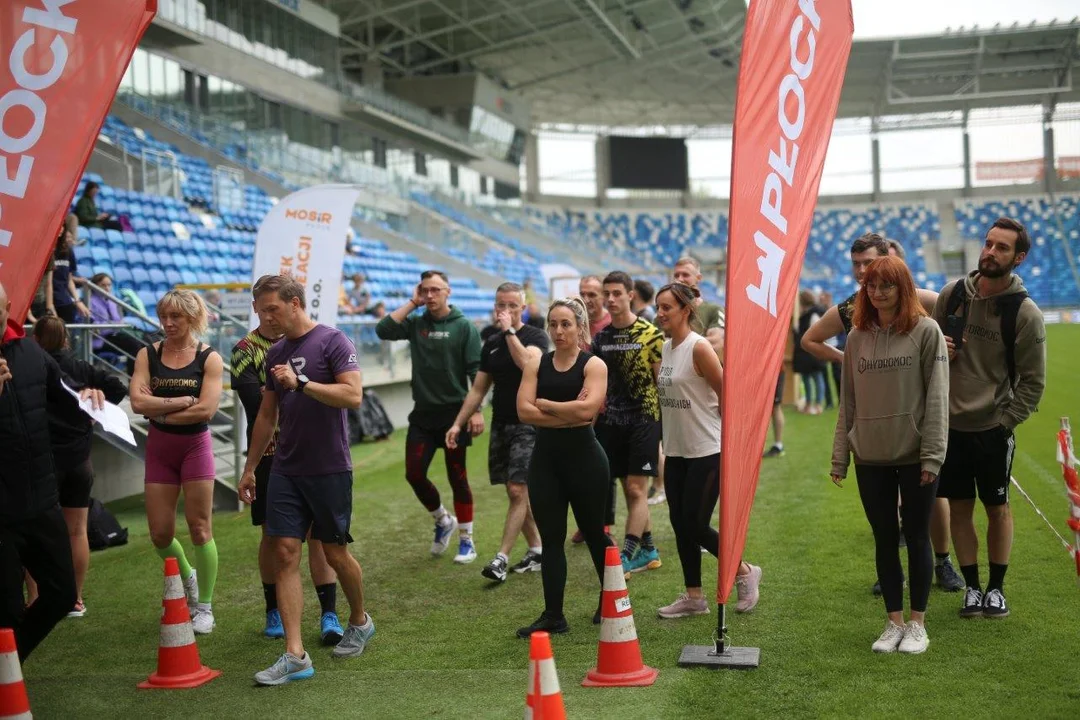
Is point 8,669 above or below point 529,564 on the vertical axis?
above

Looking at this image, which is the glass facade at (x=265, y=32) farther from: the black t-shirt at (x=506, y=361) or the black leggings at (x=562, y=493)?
the black leggings at (x=562, y=493)

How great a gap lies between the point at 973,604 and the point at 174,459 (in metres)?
4.16

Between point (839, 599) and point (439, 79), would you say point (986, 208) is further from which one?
point (839, 599)

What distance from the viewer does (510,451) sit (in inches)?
269

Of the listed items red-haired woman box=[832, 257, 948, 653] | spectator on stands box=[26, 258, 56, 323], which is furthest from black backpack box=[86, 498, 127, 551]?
red-haired woman box=[832, 257, 948, 653]

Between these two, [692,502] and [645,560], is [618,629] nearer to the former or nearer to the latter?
[692,502]

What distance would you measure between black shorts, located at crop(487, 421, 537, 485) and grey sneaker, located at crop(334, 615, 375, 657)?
67.6 inches

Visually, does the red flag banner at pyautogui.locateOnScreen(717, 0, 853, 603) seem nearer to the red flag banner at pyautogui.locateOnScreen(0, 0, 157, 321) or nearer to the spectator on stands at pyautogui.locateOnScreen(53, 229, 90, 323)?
the red flag banner at pyautogui.locateOnScreen(0, 0, 157, 321)

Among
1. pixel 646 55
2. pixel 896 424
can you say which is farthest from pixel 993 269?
pixel 646 55

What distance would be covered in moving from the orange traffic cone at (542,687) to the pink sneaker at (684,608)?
81.2 inches

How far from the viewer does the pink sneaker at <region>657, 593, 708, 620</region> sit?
5.41m

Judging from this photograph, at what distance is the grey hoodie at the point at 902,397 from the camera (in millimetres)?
4496

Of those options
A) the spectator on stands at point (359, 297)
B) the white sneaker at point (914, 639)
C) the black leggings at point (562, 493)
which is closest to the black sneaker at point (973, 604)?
the white sneaker at point (914, 639)

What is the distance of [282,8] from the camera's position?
31.0 m
